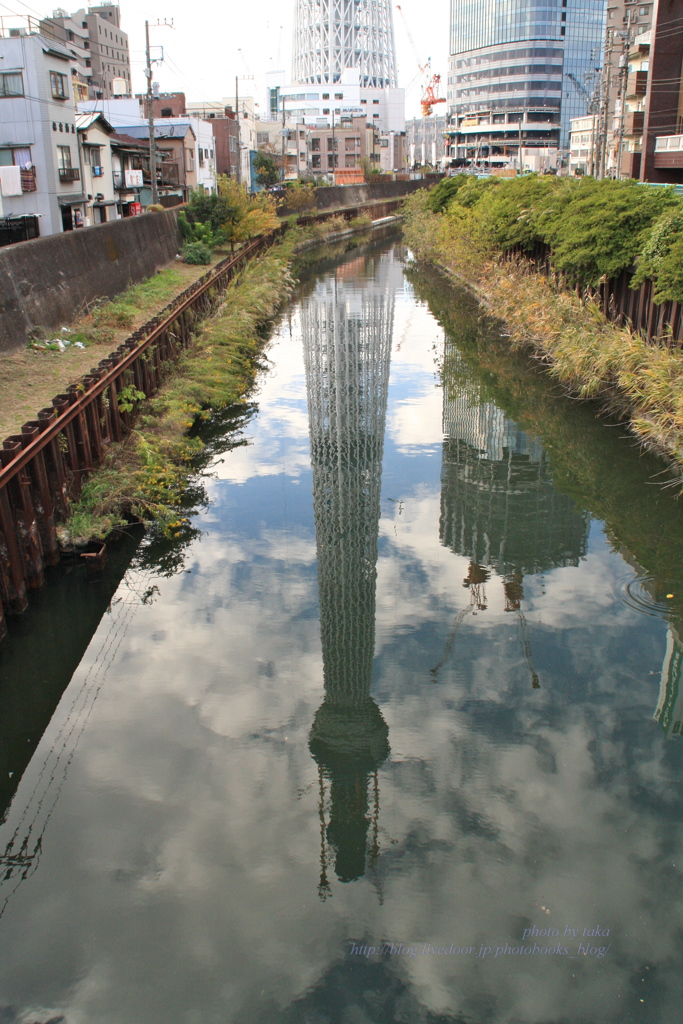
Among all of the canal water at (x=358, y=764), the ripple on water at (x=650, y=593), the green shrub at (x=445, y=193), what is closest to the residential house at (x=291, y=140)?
the green shrub at (x=445, y=193)

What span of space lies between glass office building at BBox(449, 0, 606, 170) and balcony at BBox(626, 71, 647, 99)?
80273 mm

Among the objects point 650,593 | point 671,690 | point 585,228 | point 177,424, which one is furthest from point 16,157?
point 671,690

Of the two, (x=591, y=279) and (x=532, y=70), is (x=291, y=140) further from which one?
(x=591, y=279)

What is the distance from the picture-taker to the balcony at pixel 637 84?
191 feet

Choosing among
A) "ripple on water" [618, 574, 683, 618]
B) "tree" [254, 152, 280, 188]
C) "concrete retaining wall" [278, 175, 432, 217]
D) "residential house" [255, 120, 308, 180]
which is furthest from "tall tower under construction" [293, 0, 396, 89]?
"ripple on water" [618, 574, 683, 618]

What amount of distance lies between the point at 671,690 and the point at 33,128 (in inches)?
1689

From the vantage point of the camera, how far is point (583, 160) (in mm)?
95812

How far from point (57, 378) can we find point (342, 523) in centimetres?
723

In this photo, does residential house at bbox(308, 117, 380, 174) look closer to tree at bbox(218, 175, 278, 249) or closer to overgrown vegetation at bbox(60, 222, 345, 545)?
tree at bbox(218, 175, 278, 249)

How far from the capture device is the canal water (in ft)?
19.4

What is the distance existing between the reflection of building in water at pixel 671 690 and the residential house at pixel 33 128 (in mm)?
37658

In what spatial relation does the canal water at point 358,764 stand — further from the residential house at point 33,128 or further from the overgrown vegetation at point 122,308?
the residential house at point 33,128

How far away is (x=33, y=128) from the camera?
41.3m

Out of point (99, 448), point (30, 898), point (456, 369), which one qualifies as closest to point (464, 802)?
point (30, 898)
